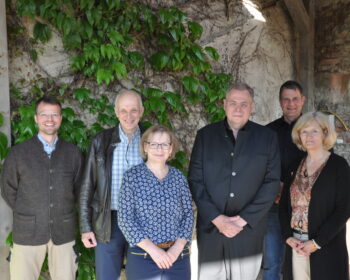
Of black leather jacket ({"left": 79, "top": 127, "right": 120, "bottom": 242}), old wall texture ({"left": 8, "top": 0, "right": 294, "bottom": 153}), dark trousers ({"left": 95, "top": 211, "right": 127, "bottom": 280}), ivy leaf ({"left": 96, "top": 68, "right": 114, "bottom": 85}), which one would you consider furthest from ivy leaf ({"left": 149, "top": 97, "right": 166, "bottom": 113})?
dark trousers ({"left": 95, "top": 211, "right": 127, "bottom": 280})

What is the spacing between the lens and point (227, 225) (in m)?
2.18

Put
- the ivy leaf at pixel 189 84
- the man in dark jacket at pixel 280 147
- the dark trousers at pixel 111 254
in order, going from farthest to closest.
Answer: the ivy leaf at pixel 189 84, the man in dark jacket at pixel 280 147, the dark trousers at pixel 111 254

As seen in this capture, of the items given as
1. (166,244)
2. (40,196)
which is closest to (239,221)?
(166,244)

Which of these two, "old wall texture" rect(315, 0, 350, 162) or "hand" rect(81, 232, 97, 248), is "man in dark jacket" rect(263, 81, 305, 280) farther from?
"old wall texture" rect(315, 0, 350, 162)

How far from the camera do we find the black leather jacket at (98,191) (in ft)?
7.52

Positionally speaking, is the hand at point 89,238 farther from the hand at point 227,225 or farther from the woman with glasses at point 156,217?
the hand at point 227,225

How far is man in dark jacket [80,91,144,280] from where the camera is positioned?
90.8 inches

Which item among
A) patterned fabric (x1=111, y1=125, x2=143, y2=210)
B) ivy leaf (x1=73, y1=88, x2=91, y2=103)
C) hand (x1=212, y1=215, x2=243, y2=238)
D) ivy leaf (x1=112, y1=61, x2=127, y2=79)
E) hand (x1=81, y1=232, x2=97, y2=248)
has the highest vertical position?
ivy leaf (x1=112, y1=61, x2=127, y2=79)

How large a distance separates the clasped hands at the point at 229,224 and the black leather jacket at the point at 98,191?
25.0 inches

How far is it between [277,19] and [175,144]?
2.69 meters

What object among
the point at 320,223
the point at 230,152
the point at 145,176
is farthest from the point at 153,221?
the point at 320,223

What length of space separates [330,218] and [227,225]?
557 mm

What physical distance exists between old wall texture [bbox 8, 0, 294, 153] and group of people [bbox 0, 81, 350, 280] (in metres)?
0.67

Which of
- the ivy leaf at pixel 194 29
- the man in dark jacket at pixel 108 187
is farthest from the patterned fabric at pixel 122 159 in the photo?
the ivy leaf at pixel 194 29
